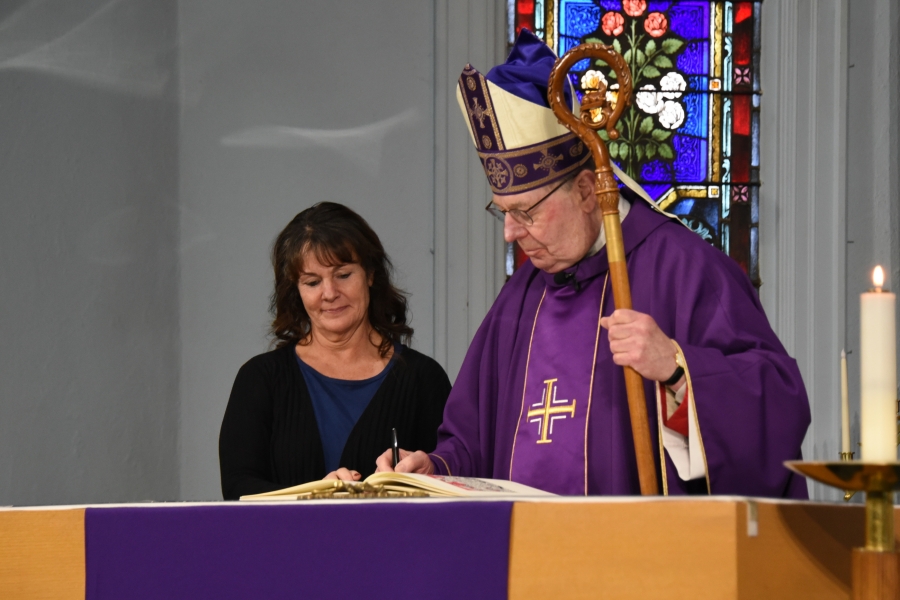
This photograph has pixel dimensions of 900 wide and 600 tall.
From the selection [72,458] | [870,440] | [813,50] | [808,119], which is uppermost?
[813,50]

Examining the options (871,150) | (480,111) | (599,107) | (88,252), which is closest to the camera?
(599,107)

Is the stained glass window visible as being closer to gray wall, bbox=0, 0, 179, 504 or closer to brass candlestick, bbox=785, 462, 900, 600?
gray wall, bbox=0, 0, 179, 504

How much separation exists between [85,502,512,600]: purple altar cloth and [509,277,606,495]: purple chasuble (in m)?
1.18

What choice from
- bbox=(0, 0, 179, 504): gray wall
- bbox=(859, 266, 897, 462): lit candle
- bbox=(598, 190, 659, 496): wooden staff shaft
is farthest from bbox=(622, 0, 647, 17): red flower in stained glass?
bbox=(859, 266, 897, 462): lit candle

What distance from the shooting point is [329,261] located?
330 centimetres

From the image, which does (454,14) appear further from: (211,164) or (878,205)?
(878,205)

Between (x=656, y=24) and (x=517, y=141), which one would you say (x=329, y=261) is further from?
(x=656, y=24)

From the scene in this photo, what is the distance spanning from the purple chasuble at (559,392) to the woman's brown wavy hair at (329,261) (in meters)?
0.69

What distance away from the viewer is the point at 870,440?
3.97ft

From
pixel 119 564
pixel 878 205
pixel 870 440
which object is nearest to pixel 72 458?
pixel 119 564

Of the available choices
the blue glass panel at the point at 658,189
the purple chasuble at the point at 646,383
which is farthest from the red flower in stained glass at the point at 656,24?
the purple chasuble at the point at 646,383

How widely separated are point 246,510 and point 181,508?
3.9 inches

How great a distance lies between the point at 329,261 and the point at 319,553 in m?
1.86

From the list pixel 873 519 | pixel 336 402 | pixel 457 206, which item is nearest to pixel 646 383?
pixel 336 402
